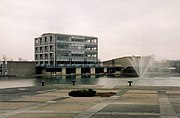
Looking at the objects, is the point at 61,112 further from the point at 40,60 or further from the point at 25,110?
the point at 40,60

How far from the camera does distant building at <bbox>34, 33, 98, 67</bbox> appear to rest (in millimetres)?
183625

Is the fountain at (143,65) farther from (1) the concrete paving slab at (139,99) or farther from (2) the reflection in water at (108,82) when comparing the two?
(1) the concrete paving slab at (139,99)

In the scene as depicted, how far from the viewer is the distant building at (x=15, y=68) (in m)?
172

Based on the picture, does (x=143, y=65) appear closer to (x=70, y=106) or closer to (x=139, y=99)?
(x=139, y=99)

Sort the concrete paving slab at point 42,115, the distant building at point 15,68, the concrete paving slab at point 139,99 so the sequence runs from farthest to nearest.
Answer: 1. the distant building at point 15,68
2. the concrete paving slab at point 139,99
3. the concrete paving slab at point 42,115

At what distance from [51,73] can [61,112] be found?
160 metres

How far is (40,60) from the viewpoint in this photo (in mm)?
194625

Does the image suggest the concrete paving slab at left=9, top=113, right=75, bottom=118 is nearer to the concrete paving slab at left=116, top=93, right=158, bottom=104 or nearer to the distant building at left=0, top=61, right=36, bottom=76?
the concrete paving slab at left=116, top=93, right=158, bottom=104

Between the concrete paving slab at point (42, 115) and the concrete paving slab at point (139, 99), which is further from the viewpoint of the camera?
the concrete paving slab at point (139, 99)

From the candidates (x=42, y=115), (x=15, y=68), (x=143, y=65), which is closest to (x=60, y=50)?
(x=15, y=68)

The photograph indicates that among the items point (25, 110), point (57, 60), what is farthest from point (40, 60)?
point (25, 110)

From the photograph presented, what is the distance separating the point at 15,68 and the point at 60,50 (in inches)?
1071

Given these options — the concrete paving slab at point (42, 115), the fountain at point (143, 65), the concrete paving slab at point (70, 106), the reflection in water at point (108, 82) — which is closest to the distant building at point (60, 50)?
the fountain at point (143, 65)

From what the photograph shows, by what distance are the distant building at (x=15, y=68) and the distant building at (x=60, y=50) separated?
→ 8.09 m
